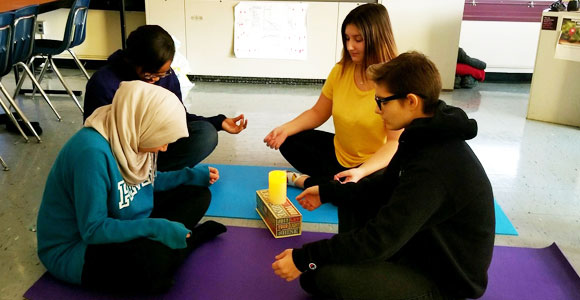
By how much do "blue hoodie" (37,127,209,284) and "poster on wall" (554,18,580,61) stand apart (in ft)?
11.3

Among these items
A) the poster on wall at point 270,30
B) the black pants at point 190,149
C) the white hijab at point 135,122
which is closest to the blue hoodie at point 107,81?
the black pants at point 190,149

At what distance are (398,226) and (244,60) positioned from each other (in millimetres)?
4080

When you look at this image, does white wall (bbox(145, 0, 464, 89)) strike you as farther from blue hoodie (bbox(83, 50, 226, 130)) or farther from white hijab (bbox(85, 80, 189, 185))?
white hijab (bbox(85, 80, 189, 185))

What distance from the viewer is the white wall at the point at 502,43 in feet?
17.8

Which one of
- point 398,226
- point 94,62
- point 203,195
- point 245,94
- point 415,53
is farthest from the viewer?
point 94,62

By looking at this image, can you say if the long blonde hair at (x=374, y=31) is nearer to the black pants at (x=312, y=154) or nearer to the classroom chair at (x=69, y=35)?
the black pants at (x=312, y=154)

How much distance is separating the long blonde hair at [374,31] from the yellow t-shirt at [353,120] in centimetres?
18

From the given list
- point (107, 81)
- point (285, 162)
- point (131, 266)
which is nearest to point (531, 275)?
point (131, 266)

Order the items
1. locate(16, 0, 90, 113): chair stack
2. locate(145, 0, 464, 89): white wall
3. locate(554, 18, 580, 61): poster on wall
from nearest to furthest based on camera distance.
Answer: locate(16, 0, 90, 113): chair stack < locate(554, 18, 580, 61): poster on wall < locate(145, 0, 464, 89): white wall

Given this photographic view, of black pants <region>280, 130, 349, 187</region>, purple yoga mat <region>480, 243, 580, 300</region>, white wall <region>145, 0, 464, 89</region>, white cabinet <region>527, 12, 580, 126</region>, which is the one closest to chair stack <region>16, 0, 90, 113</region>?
white wall <region>145, 0, 464, 89</region>

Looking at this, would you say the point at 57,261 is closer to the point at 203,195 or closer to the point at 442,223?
the point at 203,195

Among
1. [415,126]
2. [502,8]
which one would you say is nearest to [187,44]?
[502,8]

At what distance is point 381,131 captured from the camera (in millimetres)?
2670

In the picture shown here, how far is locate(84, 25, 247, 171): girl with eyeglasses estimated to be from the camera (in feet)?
7.63
